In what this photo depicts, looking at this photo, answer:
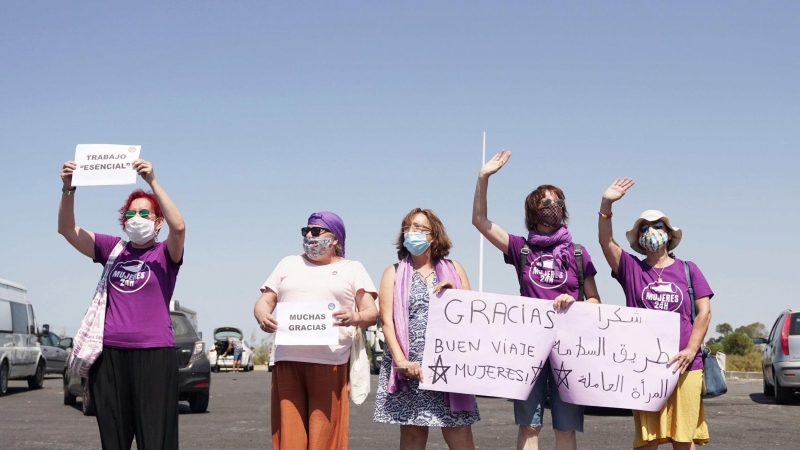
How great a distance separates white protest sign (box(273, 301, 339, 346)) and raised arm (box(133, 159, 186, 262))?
80 cm

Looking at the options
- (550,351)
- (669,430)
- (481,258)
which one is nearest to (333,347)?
(550,351)

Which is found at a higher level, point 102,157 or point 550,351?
point 102,157

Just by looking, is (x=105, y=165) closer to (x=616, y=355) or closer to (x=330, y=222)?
(x=330, y=222)

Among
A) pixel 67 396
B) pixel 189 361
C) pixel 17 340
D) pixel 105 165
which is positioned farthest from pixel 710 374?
pixel 17 340

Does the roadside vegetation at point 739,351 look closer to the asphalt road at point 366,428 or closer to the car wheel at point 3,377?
the asphalt road at point 366,428

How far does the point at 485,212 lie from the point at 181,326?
363 inches

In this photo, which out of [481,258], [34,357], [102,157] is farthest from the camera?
[34,357]

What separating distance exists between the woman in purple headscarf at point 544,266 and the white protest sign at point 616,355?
4.3 inches

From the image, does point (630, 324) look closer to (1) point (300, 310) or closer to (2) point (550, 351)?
(2) point (550, 351)

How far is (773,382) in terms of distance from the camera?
1775cm

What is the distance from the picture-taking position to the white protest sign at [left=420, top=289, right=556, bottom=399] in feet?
20.9

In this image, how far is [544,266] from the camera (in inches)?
254

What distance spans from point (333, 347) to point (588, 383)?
1739 millimetres

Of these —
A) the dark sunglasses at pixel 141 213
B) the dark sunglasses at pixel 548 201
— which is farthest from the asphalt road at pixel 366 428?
the dark sunglasses at pixel 141 213
